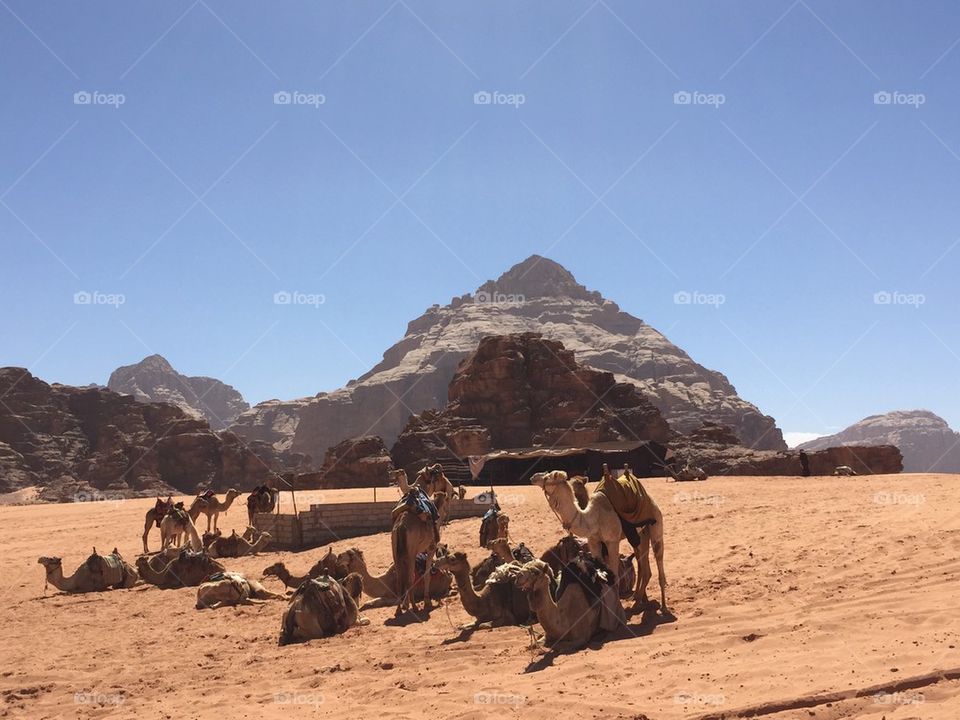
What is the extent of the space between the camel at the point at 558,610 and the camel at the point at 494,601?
1331 mm

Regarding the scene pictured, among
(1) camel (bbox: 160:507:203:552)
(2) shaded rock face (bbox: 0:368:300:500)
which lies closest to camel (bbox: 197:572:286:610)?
(1) camel (bbox: 160:507:203:552)

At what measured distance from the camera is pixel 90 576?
17484 millimetres

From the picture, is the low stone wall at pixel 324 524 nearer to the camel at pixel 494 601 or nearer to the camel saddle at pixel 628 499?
the camel at pixel 494 601

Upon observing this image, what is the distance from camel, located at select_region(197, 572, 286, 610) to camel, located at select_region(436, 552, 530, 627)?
4.92 metres

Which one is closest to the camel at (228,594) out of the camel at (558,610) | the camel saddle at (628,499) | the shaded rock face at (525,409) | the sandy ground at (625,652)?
the sandy ground at (625,652)

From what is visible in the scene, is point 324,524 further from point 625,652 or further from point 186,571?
point 625,652

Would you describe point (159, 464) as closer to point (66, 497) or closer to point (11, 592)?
point (66, 497)

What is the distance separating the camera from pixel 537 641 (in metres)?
9.71

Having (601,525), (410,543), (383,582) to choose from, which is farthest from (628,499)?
(383,582)

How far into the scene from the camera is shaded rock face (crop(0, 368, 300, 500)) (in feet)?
281

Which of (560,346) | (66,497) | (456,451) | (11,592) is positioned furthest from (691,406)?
(11,592)

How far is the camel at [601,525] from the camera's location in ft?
31.8

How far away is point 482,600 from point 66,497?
69130 mm

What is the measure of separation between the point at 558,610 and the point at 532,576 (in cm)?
55
